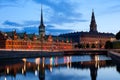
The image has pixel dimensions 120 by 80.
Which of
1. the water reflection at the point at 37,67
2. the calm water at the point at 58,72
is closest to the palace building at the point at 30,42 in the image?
the water reflection at the point at 37,67

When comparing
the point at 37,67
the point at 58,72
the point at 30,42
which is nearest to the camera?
the point at 58,72

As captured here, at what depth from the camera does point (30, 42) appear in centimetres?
15638

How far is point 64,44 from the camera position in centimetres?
19000

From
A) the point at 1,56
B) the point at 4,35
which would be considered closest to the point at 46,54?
the point at 4,35

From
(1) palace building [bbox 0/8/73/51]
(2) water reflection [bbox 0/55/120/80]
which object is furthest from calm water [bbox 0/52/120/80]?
(1) palace building [bbox 0/8/73/51]

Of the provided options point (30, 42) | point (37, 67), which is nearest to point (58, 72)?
point (37, 67)

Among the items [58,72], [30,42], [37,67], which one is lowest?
[58,72]

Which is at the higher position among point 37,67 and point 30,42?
point 30,42

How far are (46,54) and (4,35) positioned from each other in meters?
29.3

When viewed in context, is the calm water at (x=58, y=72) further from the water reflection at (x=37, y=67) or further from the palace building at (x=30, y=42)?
the palace building at (x=30, y=42)

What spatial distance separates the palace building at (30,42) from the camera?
449 ft

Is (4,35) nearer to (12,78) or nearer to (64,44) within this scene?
(64,44)

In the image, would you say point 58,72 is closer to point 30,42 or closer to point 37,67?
point 37,67

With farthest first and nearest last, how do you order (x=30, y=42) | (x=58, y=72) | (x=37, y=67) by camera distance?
(x=30, y=42) < (x=37, y=67) < (x=58, y=72)
